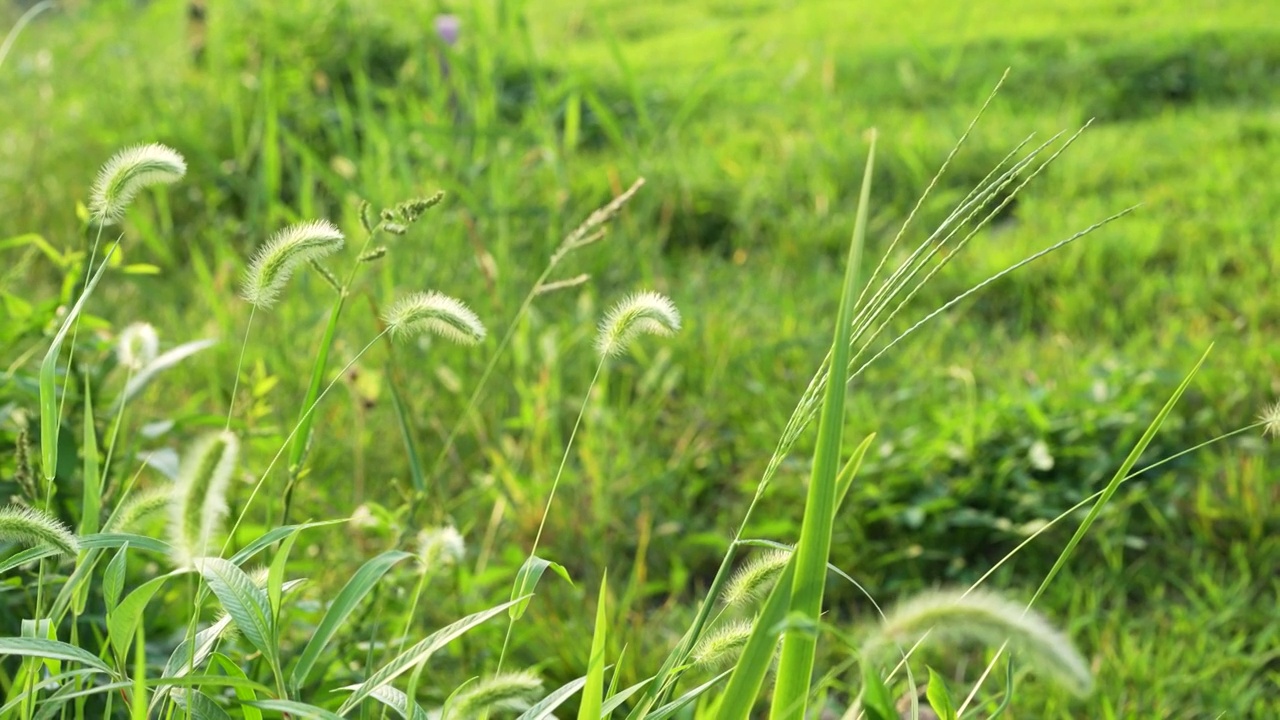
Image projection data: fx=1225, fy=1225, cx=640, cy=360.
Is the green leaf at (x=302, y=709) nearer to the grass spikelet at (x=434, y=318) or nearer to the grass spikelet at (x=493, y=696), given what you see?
the grass spikelet at (x=493, y=696)

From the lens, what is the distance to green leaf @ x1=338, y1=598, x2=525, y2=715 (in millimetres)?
843

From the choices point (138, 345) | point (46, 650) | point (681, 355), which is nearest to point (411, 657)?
point (46, 650)

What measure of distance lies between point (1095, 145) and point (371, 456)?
282 cm

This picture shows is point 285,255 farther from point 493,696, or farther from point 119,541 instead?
point 493,696

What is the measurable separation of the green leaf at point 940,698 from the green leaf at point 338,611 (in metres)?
0.38

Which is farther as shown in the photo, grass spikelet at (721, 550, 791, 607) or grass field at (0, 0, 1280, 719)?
grass field at (0, 0, 1280, 719)

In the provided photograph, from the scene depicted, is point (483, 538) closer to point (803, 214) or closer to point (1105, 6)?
point (803, 214)

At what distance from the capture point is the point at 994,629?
0.60 meters

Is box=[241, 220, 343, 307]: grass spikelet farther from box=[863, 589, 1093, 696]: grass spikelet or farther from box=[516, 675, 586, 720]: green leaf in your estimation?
box=[863, 589, 1093, 696]: grass spikelet

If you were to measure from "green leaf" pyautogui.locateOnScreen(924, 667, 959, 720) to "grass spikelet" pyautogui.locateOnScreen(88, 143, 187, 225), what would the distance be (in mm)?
674

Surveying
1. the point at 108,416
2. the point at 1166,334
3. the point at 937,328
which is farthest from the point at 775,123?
the point at 108,416

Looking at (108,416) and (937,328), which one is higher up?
(937,328)

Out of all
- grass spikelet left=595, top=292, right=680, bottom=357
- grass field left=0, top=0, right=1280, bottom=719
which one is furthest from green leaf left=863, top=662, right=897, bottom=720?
grass spikelet left=595, top=292, right=680, bottom=357

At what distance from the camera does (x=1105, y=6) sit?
19.2 ft
